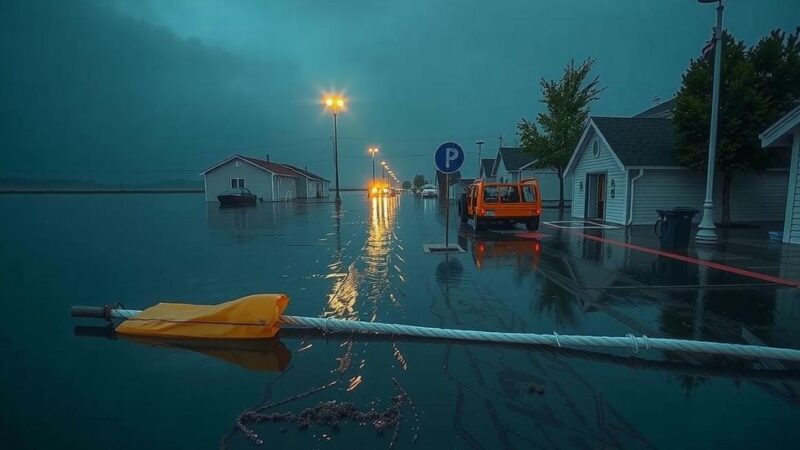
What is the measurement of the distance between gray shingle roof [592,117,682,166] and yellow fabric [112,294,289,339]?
17.0m

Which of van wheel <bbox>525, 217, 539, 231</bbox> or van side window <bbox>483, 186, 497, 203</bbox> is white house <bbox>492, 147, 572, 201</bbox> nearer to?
van side window <bbox>483, 186, 497, 203</bbox>

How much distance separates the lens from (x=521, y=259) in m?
10.2

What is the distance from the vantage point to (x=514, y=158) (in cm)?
4278

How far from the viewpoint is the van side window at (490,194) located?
15500 millimetres

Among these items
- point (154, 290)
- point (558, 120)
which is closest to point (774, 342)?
point (154, 290)

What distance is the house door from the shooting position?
21.5m

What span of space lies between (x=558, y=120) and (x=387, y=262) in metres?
24.9

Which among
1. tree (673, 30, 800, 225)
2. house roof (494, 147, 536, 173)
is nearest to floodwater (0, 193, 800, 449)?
tree (673, 30, 800, 225)

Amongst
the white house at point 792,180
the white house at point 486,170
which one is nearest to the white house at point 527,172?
the white house at point 486,170

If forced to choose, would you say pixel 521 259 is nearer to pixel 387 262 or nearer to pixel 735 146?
pixel 387 262

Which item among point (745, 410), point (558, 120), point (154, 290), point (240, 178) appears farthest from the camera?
point (240, 178)

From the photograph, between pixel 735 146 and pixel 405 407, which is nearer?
pixel 405 407

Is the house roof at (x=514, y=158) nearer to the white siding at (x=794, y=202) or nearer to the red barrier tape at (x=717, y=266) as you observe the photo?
the white siding at (x=794, y=202)

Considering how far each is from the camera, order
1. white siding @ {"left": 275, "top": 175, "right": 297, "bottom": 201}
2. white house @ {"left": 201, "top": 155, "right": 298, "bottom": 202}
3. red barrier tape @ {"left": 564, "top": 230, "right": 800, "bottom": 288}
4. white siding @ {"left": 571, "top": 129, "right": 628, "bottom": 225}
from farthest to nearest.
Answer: white siding @ {"left": 275, "top": 175, "right": 297, "bottom": 201}, white house @ {"left": 201, "top": 155, "right": 298, "bottom": 202}, white siding @ {"left": 571, "top": 129, "right": 628, "bottom": 225}, red barrier tape @ {"left": 564, "top": 230, "right": 800, "bottom": 288}
